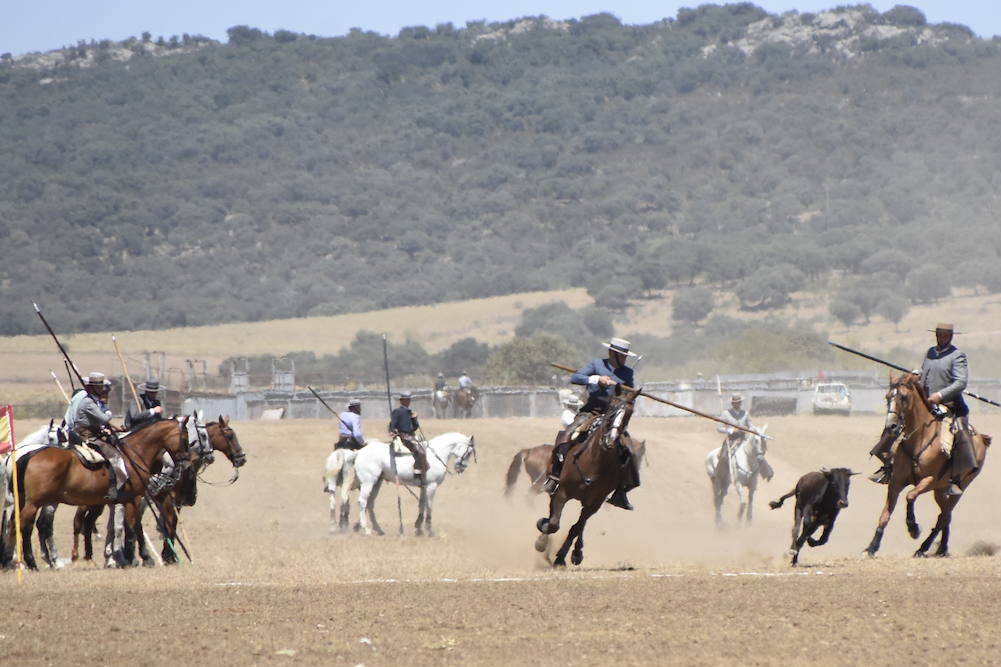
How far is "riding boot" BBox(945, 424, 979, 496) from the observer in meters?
19.0

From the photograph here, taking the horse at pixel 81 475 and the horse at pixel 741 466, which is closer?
the horse at pixel 81 475

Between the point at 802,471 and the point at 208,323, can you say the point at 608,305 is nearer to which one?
the point at 208,323

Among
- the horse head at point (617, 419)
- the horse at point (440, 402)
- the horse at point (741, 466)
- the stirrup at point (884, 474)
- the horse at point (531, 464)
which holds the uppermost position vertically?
the horse head at point (617, 419)

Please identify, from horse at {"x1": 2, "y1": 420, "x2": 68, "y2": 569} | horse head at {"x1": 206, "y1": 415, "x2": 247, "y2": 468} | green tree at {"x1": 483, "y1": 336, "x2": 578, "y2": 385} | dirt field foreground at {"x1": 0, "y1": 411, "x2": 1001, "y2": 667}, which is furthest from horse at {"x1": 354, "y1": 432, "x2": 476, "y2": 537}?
green tree at {"x1": 483, "y1": 336, "x2": 578, "y2": 385}

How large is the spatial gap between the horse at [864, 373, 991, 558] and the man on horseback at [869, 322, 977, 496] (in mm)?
84

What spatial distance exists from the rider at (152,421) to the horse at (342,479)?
24.9ft

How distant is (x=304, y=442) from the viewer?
42.0 metres

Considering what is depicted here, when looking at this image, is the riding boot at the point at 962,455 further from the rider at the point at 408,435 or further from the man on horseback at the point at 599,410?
the rider at the point at 408,435

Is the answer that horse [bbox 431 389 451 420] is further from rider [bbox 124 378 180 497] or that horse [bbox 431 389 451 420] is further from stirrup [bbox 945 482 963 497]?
stirrup [bbox 945 482 963 497]

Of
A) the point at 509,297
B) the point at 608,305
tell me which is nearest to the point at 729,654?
the point at 608,305

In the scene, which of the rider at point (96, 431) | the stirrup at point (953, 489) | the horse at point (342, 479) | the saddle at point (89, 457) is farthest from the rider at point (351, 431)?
the stirrup at point (953, 489)

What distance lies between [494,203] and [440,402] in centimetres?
11362

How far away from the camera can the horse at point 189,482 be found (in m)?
19.0

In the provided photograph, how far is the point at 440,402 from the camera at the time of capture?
52.7 meters
